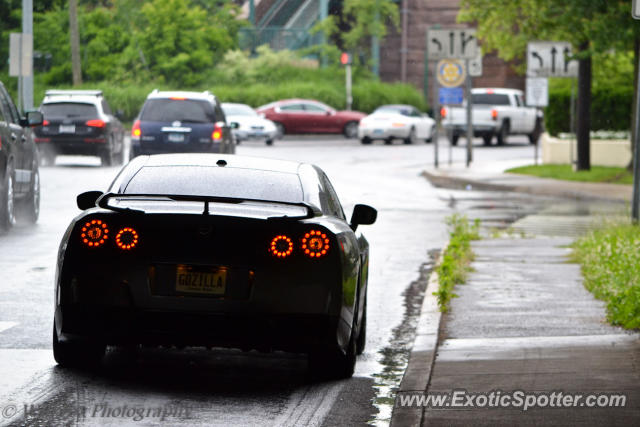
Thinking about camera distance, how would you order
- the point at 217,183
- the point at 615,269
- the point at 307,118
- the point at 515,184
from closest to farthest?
the point at 217,183 < the point at 615,269 < the point at 515,184 < the point at 307,118

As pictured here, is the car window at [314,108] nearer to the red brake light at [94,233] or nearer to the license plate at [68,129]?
the license plate at [68,129]

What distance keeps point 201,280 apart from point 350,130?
155 ft

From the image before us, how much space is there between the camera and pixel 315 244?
26.1 feet

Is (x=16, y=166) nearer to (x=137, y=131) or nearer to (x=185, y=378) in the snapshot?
(x=185, y=378)

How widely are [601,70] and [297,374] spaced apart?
34.1m

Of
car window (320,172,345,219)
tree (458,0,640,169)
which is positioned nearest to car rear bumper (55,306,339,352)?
car window (320,172,345,219)

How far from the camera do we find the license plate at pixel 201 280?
782 centimetres

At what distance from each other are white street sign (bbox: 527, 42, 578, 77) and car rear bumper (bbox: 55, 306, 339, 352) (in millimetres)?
25404

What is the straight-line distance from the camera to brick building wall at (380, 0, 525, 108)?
68188 millimetres

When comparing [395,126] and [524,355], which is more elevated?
[524,355]

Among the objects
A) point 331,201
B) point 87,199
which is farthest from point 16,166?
point 331,201

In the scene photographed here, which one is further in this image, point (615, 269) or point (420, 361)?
point (615, 269)

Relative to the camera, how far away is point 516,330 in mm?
10164

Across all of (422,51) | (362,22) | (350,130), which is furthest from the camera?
(422,51)
